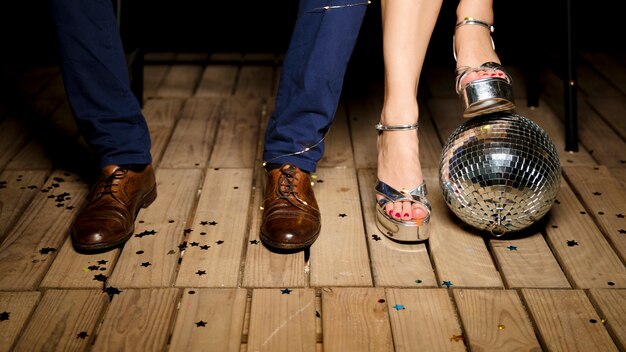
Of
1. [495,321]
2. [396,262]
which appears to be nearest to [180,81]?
[396,262]

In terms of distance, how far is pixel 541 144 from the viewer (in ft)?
5.12

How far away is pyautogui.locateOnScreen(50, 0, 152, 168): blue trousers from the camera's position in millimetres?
1619

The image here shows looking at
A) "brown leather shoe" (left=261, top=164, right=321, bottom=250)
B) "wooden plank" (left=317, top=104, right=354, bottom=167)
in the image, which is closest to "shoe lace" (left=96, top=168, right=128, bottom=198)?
"brown leather shoe" (left=261, top=164, right=321, bottom=250)

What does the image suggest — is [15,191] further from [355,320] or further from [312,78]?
[355,320]

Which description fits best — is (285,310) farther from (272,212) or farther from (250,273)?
(272,212)

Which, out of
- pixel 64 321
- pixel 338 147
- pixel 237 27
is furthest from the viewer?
pixel 237 27

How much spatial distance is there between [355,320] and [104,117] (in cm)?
71

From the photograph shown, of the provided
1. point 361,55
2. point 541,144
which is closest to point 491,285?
point 541,144

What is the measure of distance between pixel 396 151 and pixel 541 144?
0.30m

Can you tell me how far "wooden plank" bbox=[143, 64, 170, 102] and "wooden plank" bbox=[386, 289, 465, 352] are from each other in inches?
53.0

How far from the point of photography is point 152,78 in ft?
8.83

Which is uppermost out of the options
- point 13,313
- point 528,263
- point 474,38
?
point 474,38

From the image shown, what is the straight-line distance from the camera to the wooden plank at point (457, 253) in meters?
1.50

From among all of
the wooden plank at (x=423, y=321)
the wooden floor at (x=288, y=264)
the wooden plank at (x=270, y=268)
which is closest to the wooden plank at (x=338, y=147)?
the wooden floor at (x=288, y=264)
